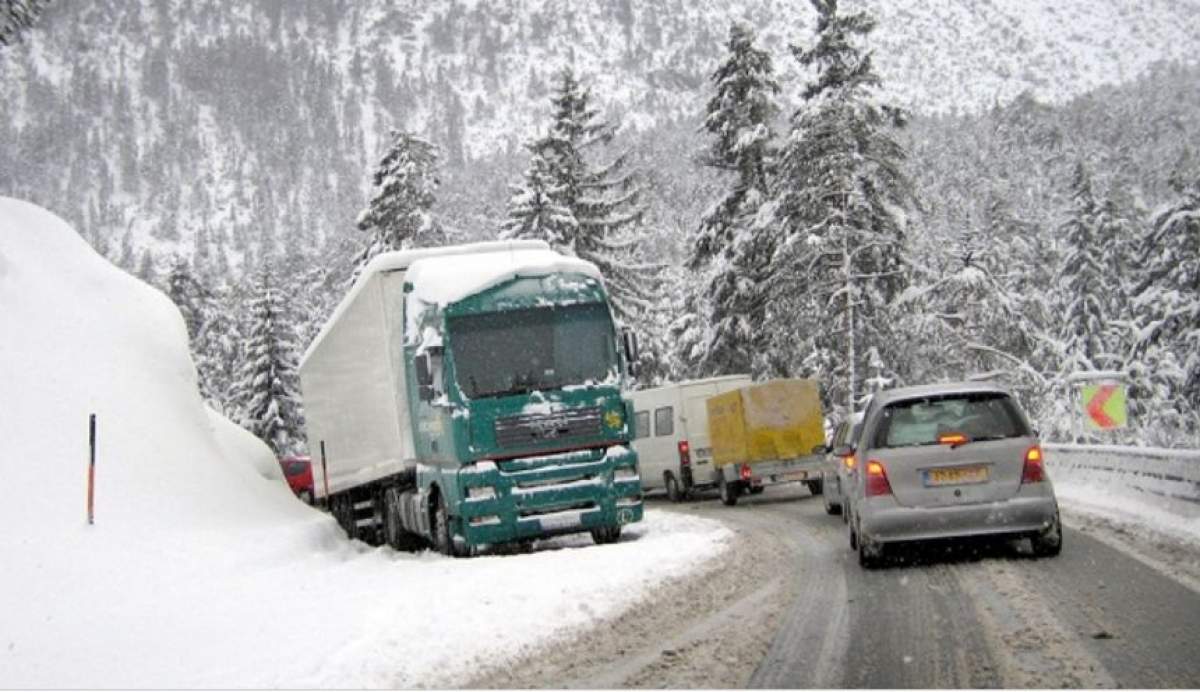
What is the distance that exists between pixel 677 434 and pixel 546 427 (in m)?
12.2

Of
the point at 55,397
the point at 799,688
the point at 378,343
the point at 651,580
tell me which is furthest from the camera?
the point at 378,343

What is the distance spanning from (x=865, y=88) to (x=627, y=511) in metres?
25.6

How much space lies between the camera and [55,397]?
14.3m

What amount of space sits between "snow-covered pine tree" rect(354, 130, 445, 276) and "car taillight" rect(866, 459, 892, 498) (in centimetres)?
3238

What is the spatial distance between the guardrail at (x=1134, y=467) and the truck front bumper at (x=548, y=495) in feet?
21.8

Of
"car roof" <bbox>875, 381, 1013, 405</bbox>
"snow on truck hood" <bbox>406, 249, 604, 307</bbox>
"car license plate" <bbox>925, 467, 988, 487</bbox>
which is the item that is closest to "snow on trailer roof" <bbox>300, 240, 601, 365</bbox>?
"snow on truck hood" <bbox>406, 249, 604, 307</bbox>

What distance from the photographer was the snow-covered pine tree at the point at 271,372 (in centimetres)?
5156

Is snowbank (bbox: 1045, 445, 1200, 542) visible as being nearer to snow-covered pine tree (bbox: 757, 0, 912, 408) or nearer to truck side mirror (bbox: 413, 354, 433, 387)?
Answer: truck side mirror (bbox: 413, 354, 433, 387)

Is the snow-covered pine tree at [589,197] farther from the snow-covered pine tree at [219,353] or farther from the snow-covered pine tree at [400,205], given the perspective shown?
the snow-covered pine tree at [219,353]

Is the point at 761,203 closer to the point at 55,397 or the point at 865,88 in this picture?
the point at 865,88

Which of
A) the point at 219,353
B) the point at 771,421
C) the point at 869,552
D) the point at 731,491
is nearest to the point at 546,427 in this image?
the point at 869,552

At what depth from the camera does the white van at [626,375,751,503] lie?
25.9 m

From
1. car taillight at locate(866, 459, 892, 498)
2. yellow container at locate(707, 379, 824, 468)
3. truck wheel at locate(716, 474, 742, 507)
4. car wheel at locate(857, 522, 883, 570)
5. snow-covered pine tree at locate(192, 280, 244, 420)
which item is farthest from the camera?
snow-covered pine tree at locate(192, 280, 244, 420)

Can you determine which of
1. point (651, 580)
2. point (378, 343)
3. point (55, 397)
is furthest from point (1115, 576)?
point (55, 397)
